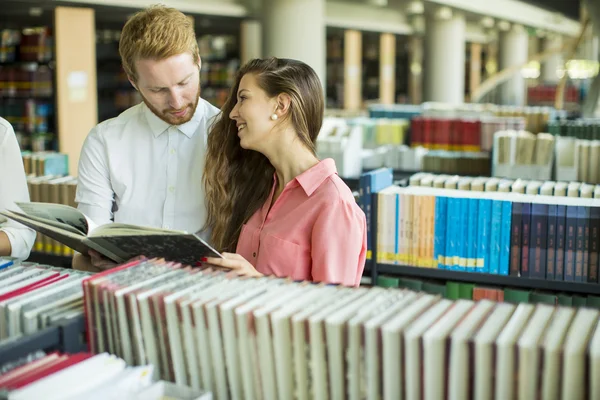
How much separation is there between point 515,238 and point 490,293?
308mm

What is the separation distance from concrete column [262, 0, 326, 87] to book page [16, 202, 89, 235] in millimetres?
8012

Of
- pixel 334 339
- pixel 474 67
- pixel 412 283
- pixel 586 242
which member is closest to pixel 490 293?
pixel 412 283

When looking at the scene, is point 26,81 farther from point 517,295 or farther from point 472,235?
point 517,295

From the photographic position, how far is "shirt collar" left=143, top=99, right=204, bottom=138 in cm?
222

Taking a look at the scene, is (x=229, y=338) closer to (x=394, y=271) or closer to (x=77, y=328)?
(x=77, y=328)

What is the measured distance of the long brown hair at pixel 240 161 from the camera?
80.4 inches

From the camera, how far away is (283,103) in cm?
201

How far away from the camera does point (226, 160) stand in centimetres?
214

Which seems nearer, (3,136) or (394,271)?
(3,136)

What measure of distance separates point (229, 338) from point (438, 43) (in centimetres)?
1595

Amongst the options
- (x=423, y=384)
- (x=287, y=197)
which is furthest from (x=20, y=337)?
(x=287, y=197)

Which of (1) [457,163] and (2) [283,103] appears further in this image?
(1) [457,163]

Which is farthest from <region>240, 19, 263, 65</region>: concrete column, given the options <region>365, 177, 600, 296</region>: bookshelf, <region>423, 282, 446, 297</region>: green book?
<region>423, 282, 446, 297</region>: green book

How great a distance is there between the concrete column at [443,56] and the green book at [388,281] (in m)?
13.3
